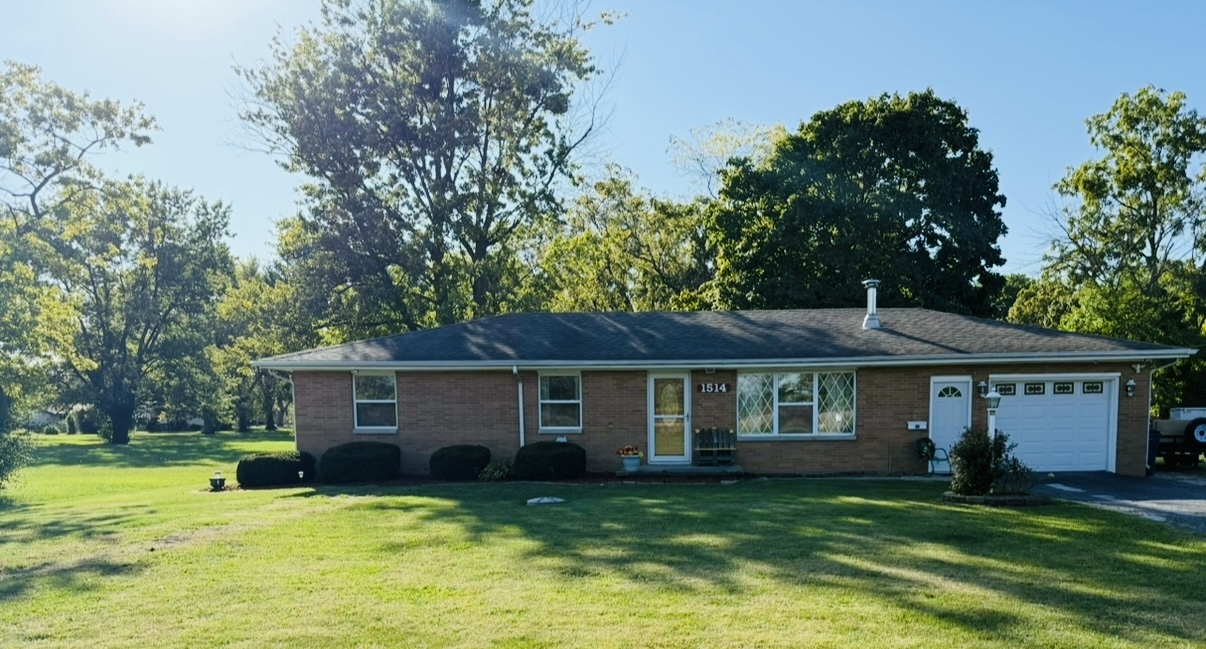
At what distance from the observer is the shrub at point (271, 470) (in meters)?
16.1

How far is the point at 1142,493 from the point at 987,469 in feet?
12.6

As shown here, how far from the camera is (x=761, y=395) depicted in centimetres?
1636

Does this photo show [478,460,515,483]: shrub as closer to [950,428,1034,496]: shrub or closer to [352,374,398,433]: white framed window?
[352,374,398,433]: white framed window

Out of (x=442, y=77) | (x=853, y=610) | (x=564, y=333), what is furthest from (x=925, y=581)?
(x=442, y=77)

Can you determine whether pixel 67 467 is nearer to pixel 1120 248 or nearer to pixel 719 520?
pixel 719 520

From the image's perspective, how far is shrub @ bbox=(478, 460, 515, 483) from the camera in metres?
15.6

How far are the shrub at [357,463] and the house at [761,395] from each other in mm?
760

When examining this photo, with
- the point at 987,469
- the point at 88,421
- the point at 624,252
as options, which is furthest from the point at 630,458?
the point at 88,421

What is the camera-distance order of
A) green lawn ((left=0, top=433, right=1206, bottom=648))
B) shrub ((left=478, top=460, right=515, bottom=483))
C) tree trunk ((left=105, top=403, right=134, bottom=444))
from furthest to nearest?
tree trunk ((left=105, top=403, right=134, bottom=444))
shrub ((left=478, top=460, right=515, bottom=483))
green lawn ((left=0, top=433, right=1206, bottom=648))

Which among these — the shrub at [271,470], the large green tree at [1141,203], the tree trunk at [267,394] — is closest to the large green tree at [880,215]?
the large green tree at [1141,203]

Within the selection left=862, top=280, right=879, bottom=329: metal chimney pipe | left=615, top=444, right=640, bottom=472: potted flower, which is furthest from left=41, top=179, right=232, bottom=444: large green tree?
left=862, top=280, right=879, bottom=329: metal chimney pipe

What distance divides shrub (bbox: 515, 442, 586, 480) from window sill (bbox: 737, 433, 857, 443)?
12.4ft

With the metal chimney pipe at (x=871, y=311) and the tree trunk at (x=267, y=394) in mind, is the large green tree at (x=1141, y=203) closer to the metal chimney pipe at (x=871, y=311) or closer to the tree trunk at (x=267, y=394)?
the metal chimney pipe at (x=871, y=311)

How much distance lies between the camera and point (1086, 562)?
25.3 ft
